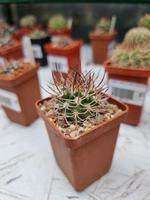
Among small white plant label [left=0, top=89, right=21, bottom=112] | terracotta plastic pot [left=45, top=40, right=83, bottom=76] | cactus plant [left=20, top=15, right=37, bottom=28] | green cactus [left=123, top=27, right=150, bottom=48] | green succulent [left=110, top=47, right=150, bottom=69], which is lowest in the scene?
small white plant label [left=0, top=89, right=21, bottom=112]

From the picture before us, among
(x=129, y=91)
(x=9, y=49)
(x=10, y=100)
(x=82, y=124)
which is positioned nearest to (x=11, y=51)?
(x=9, y=49)

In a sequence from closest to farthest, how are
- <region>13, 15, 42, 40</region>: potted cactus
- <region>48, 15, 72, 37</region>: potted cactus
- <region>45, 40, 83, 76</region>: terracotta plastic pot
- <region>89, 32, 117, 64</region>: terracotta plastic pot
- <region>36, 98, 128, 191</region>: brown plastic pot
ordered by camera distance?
<region>36, 98, 128, 191</region>: brown plastic pot, <region>45, 40, 83, 76</region>: terracotta plastic pot, <region>89, 32, 117, 64</region>: terracotta plastic pot, <region>48, 15, 72, 37</region>: potted cactus, <region>13, 15, 42, 40</region>: potted cactus

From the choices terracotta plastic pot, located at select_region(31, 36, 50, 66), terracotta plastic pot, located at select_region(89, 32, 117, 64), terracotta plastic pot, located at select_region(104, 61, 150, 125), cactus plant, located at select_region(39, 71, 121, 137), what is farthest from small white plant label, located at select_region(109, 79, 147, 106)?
terracotta plastic pot, located at select_region(31, 36, 50, 66)

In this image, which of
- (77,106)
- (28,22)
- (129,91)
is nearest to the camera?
(77,106)

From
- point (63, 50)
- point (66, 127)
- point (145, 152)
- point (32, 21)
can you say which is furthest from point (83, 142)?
point (32, 21)

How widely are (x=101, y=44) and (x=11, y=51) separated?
1.66 feet

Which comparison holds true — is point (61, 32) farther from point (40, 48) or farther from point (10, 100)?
point (10, 100)

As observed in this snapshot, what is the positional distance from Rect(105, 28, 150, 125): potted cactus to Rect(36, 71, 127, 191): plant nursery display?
18 centimetres

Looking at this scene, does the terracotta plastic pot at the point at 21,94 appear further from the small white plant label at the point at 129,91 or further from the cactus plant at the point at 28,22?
the cactus plant at the point at 28,22

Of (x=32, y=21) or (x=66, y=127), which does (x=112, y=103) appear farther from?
(x=32, y=21)

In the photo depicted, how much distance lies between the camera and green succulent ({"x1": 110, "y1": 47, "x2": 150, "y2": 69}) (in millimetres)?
742

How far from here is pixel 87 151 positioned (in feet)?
1.82

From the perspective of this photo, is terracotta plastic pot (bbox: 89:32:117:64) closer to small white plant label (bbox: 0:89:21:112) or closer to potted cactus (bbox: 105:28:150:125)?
potted cactus (bbox: 105:28:150:125)

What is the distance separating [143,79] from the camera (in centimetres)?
75
